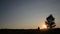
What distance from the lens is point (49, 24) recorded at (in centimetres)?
5638

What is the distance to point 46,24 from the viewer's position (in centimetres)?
5678
